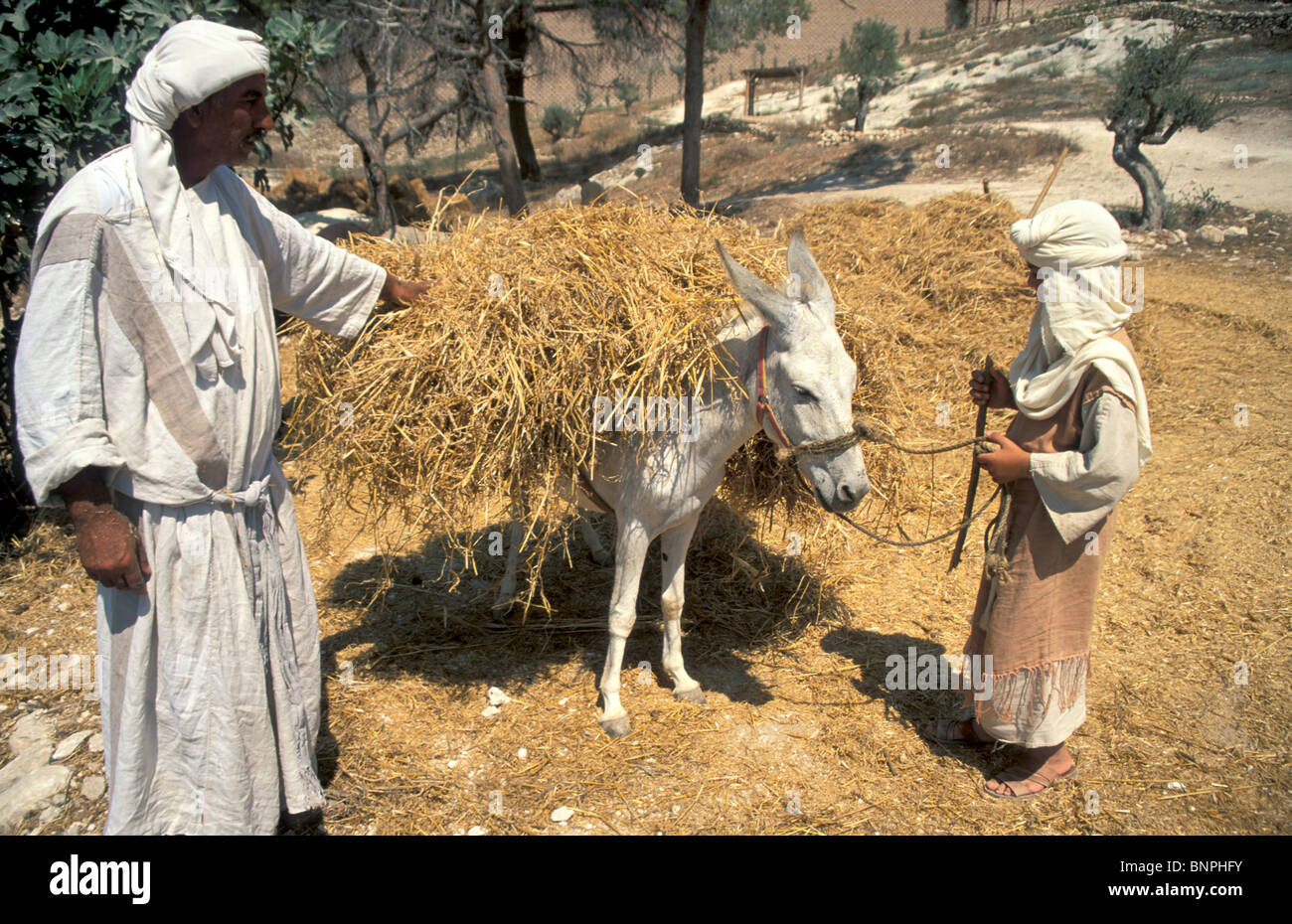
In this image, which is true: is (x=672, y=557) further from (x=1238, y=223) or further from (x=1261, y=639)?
(x=1238, y=223)

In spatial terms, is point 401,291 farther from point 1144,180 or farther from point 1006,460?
point 1144,180

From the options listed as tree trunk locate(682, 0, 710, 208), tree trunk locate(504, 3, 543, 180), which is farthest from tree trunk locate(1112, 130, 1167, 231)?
tree trunk locate(504, 3, 543, 180)

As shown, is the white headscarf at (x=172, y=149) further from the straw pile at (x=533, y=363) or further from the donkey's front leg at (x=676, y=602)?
the donkey's front leg at (x=676, y=602)

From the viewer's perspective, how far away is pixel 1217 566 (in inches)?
184

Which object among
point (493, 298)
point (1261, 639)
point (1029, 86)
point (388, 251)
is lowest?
point (1261, 639)

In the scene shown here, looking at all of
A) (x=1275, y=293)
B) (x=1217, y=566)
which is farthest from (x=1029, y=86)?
(x=1217, y=566)

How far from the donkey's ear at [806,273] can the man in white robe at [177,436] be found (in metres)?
1.85

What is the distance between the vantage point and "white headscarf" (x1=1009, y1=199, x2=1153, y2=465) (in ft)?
8.60

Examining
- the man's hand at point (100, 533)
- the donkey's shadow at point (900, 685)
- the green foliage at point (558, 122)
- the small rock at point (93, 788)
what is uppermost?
the green foliage at point (558, 122)

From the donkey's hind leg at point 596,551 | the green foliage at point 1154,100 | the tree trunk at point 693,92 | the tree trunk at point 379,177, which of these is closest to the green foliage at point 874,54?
the tree trunk at point 693,92

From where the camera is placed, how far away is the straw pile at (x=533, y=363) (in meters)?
3.11

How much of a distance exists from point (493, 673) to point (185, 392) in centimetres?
236

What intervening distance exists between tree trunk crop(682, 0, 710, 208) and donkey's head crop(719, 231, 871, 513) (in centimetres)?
1066

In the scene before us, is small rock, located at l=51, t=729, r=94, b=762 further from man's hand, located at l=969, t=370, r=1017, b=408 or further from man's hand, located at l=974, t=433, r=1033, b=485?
man's hand, located at l=969, t=370, r=1017, b=408
